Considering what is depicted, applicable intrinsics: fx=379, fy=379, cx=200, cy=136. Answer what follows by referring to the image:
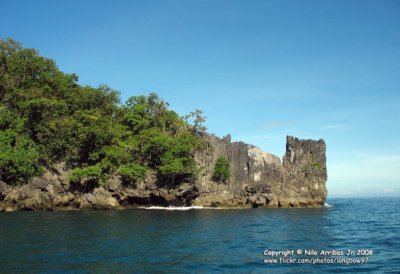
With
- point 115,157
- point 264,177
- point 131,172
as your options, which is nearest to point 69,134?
point 115,157

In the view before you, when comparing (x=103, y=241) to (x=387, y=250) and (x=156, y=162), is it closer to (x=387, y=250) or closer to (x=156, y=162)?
(x=387, y=250)

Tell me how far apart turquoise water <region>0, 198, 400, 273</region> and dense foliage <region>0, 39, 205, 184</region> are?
73.0 feet

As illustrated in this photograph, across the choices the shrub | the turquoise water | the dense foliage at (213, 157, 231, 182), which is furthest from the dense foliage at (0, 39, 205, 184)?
the turquoise water

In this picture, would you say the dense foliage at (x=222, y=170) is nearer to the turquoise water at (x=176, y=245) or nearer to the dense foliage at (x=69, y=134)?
the dense foliage at (x=69, y=134)

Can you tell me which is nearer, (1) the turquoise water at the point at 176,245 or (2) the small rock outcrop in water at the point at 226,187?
(1) the turquoise water at the point at 176,245

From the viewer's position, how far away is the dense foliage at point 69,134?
5953cm

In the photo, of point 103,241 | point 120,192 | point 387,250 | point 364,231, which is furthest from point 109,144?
point 387,250

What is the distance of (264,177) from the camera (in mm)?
73562

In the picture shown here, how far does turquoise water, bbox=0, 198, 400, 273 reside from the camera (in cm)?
2041

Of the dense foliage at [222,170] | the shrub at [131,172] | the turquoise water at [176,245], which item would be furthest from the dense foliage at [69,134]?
the turquoise water at [176,245]

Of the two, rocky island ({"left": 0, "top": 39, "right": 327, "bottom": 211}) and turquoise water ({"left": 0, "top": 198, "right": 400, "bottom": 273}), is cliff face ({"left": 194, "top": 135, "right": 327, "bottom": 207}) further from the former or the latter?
turquoise water ({"left": 0, "top": 198, "right": 400, "bottom": 273})

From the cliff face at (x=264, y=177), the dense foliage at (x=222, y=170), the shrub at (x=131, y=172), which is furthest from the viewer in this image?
the cliff face at (x=264, y=177)

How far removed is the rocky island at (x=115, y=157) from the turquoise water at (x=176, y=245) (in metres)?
22.0

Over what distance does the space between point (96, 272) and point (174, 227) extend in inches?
730
